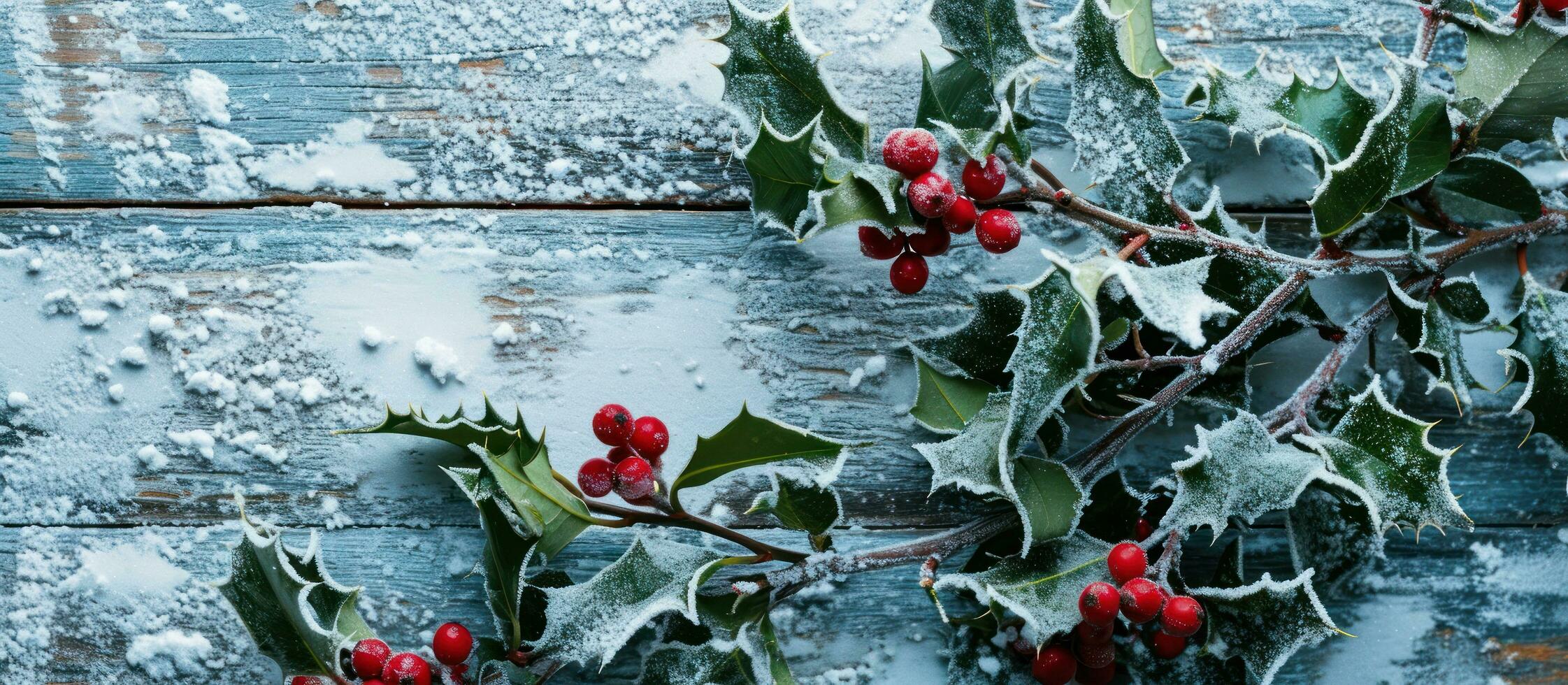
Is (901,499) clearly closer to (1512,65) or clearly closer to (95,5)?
(1512,65)

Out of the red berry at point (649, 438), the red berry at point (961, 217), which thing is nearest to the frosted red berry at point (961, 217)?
the red berry at point (961, 217)

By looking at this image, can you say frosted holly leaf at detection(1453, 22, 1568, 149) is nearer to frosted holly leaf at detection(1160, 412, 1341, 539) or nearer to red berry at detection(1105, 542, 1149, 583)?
frosted holly leaf at detection(1160, 412, 1341, 539)

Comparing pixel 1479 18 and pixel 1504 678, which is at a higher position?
pixel 1479 18

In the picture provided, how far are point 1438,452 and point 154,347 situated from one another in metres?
1.16

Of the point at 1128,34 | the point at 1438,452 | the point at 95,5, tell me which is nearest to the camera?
the point at 1438,452

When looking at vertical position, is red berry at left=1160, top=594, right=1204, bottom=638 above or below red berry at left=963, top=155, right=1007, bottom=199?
below

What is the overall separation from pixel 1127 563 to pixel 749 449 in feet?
1.06

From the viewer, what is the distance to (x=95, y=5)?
1.08 meters

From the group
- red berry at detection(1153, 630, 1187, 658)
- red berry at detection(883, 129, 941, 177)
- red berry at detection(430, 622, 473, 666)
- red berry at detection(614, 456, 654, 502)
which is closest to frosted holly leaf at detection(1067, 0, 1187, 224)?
red berry at detection(883, 129, 941, 177)

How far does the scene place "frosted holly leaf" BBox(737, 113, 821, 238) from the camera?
88 cm

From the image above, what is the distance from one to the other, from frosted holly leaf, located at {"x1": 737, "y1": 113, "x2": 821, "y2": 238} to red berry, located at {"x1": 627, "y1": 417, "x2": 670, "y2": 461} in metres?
0.21

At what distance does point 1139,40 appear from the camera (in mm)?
980

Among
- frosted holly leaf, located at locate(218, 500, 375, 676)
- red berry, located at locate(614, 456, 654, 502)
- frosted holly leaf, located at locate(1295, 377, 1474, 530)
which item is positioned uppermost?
frosted holly leaf, located at locate(1295, 377, 1474, 530)

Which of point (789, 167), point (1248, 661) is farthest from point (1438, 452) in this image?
point (789, 167)
